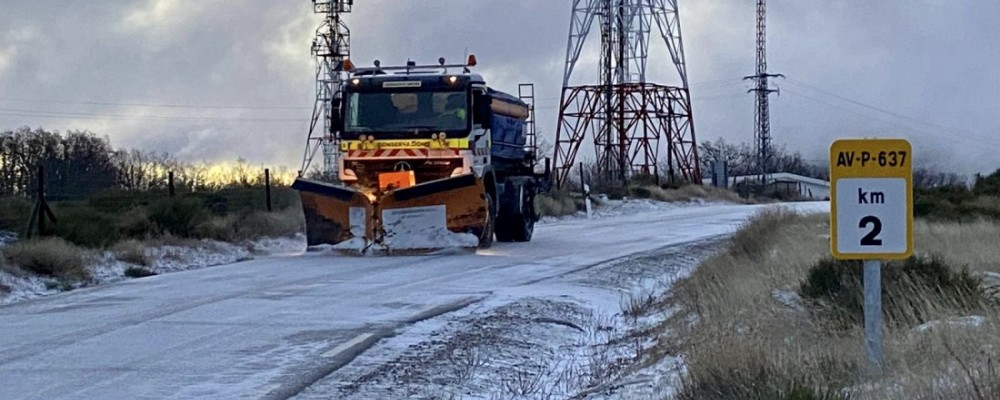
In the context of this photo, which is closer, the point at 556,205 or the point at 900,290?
the point at 900,290

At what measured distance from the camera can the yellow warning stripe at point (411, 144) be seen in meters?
19.1

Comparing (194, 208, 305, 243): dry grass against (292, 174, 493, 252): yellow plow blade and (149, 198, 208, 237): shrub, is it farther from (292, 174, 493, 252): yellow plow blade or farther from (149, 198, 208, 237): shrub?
(292, 174, 493, 252): yellow plow blade

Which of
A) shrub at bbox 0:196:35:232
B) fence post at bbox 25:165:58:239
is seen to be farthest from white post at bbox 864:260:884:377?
shrub at bbox 0:196:35:232

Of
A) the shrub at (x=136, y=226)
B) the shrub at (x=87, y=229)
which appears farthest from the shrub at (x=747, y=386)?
the shrub at (x=136, y=226)

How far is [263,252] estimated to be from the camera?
2097 centimetres

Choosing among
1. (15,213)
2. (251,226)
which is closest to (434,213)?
(251,226)

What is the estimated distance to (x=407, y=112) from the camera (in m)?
19.3

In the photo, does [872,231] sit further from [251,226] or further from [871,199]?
[251,226]

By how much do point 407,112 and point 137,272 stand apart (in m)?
5.08

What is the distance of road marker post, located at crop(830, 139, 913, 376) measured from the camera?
628cm

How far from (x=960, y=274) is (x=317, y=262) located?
9.82m

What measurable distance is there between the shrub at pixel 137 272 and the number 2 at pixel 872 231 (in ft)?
40.4

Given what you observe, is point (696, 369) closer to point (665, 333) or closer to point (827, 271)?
point (665, 333)

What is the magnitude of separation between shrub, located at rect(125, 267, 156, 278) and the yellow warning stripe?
13.1ft
